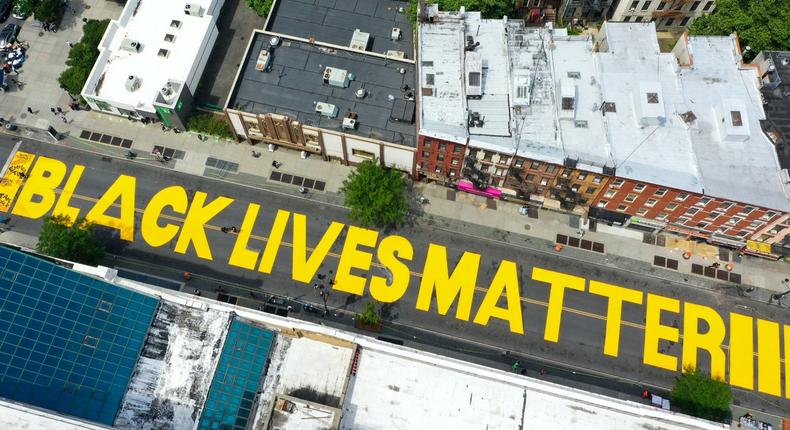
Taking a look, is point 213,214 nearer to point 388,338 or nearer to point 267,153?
point 267,153

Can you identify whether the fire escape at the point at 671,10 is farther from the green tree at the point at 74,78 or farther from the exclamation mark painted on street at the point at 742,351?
the green tree at the point at 74,78

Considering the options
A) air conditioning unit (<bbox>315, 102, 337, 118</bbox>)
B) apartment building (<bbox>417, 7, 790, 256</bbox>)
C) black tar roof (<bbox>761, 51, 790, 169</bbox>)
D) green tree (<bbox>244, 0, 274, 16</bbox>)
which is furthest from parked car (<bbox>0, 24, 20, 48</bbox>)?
black tar roof (<bbox>761, 51, 790, 169</bbox>)

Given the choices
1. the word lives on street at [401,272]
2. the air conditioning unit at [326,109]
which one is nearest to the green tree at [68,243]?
the word lives on street at [401,272]

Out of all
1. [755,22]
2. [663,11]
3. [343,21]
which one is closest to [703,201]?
[755,22]

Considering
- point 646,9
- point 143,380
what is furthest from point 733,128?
point 143,380

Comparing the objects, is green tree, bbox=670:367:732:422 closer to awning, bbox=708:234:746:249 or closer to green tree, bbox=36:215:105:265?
awning, bbox=708:234:746:249

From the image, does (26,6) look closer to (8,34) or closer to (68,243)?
(8,34)
